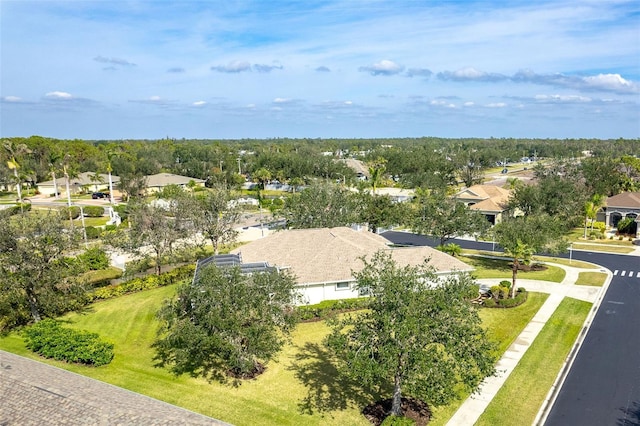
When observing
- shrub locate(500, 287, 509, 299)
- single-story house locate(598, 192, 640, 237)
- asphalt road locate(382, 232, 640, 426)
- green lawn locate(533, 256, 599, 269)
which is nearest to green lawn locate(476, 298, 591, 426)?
asphalt road locate(382, 232, 640, 426)

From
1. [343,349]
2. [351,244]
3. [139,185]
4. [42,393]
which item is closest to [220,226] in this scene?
[351,244]

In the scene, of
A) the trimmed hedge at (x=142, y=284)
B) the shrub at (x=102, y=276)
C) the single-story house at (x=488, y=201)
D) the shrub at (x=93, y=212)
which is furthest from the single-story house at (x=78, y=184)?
the single-story house at (x=488, y=201)

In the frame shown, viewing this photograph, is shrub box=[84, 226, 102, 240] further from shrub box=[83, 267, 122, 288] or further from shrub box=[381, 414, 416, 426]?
shrub box=[381, 414, 416, 426]

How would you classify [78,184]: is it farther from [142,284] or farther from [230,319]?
[230,319]

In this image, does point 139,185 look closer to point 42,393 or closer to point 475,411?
point 42,393

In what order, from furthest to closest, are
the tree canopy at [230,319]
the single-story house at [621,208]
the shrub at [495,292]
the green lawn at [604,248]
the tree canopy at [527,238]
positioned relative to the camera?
the single-story house at [621,208], the green lawn at [604,248], the tree canopy at [527,238], the shrub at [495,292], the tree canopy at [230,319]

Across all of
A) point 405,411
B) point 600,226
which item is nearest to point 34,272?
point 405,411

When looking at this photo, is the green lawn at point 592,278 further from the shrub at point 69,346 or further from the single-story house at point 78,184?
the single-story house at point 78,184
